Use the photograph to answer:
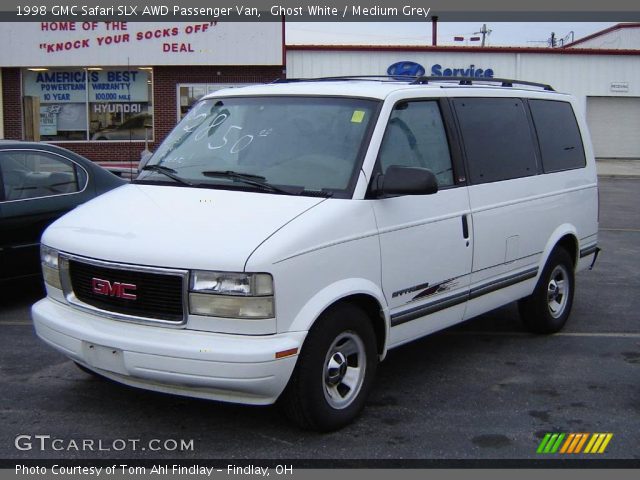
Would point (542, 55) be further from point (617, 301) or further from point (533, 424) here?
point (533, 424)

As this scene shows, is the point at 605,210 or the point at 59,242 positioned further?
the point at 605,210

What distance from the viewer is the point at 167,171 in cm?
513

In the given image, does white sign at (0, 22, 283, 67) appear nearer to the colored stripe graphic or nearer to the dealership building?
the dealership building

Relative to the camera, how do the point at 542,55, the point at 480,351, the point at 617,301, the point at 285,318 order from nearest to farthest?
the point at 285,318 → the point at 480,351 → the point at 617,301 → the point at 542,55

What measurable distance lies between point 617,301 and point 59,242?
561cm

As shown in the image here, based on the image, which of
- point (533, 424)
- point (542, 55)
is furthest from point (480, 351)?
point (542, 55)

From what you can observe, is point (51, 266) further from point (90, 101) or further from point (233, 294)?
point (90, 101)

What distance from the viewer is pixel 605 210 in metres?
15.9

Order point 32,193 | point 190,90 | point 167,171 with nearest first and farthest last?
point 167,171 → point 32,193 → point 190,90

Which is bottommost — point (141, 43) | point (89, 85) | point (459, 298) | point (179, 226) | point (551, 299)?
point (551, 299)

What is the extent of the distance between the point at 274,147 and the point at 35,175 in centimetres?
344

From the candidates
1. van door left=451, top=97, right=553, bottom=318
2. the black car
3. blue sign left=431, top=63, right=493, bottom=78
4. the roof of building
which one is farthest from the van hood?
the roof of building

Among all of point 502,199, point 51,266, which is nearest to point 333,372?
point 51,266

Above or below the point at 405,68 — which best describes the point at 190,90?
below
